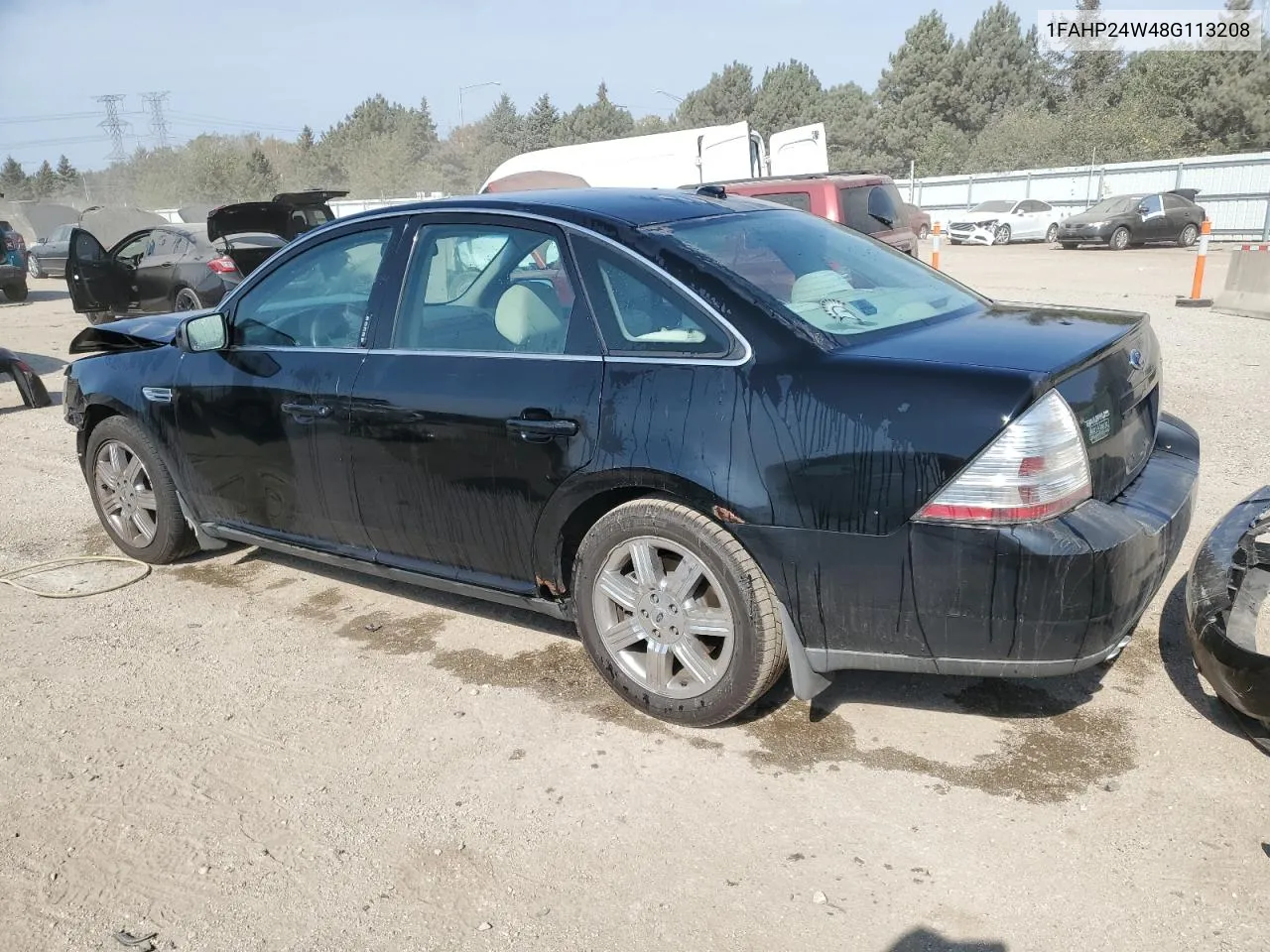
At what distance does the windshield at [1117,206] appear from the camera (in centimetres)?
2591

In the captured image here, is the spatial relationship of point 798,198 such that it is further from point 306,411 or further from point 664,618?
point 664,618

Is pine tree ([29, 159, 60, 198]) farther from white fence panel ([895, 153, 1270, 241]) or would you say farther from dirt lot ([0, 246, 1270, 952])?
dirt lot ([0, 246, 1270, 952])

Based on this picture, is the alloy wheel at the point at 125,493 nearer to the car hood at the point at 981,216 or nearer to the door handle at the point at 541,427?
the door handle at the point at 541,427

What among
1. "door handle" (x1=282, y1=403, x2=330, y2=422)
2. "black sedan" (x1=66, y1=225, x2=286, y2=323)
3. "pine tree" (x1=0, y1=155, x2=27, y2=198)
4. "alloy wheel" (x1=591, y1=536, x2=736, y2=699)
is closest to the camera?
"alloy wheel" (x1=591, y1=536, x2=736, y2=699)

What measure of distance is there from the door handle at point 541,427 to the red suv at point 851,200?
8.67m

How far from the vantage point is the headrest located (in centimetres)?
358

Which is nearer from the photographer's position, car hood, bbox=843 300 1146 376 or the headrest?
car hood, bbox=843 300 1146 376

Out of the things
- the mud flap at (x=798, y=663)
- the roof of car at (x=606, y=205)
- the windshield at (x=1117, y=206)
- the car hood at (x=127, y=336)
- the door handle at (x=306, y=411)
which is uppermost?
the roof of car at (x=606, y=205)

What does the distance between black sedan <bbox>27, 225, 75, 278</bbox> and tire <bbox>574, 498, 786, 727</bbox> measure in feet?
91.2

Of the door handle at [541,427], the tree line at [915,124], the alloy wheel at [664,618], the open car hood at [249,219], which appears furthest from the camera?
the tree line at [915,124]

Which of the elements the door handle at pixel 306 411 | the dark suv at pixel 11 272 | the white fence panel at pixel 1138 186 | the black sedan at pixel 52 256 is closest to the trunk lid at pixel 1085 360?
the door handle at pixel 306 411

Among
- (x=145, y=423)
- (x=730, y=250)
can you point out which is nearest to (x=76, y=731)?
(x=145, y=423)

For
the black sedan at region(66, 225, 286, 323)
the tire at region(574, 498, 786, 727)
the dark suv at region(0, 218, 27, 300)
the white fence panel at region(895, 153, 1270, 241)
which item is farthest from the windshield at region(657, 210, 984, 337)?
the white fence panel at region(895, 153, 1270, 241)

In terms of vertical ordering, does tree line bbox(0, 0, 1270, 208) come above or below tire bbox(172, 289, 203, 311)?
above
